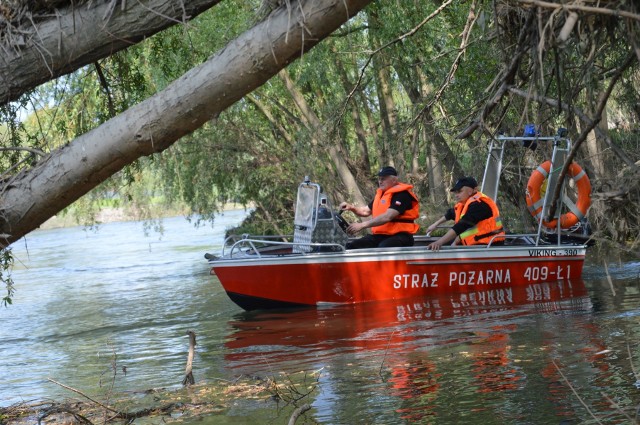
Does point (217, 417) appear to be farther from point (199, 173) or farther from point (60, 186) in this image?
point (199, 173)

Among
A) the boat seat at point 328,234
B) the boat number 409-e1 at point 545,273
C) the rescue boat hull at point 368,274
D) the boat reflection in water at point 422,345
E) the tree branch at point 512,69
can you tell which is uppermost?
the tree branch at point 512,69

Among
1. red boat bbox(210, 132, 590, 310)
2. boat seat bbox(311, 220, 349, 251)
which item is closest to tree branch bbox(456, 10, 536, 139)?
red boat bbox(210, 132, 590, 310)

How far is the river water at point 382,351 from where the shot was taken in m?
7.80

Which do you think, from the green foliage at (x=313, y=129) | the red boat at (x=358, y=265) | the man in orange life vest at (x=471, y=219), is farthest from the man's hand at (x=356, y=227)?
the green foliage at (x=313, y=129)

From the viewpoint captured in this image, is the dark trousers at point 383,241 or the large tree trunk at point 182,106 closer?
the large tree trunk at point 182,106

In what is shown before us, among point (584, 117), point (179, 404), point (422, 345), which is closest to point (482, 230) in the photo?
point (422, 345)

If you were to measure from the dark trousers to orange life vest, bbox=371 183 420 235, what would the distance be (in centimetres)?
7

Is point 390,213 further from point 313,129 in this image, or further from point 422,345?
point 313,129

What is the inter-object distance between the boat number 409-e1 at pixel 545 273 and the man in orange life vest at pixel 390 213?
1959 millimetres

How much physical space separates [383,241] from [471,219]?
1.35 meters

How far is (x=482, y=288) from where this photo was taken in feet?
49.7

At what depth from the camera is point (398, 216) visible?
47.6 feet

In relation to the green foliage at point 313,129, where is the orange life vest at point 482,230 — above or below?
below

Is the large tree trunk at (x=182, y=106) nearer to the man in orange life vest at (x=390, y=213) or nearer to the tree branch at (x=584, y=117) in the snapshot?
the tree branch at (x=584, y=117)
